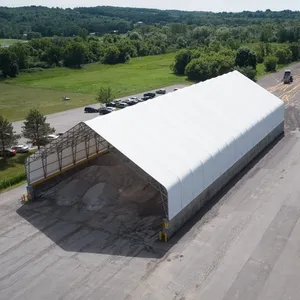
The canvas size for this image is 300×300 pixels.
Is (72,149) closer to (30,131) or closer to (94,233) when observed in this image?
(30,131)

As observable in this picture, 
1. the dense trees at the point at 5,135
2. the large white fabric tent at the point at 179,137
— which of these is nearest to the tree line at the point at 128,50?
the large white fabric tent at the point at 179,137

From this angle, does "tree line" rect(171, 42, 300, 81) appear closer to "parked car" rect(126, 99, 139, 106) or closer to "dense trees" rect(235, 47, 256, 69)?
"dense trees" rect(235, 47, 256, 69)

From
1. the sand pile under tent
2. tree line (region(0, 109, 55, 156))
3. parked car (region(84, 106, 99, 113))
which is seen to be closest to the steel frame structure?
the sand pile under tent

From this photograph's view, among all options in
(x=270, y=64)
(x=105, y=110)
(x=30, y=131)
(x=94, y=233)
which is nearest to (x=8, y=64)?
(x=105, y=110)

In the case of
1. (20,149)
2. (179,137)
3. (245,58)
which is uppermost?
(179,137)

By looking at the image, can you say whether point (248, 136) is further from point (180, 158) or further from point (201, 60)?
point (201, 60)

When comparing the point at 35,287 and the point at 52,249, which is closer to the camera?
the point at 35,287

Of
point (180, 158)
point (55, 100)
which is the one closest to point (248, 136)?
point (180, 158)

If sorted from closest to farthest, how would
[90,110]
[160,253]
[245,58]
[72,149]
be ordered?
[160,253]
[72,149]
[90,110]
[245,58]
